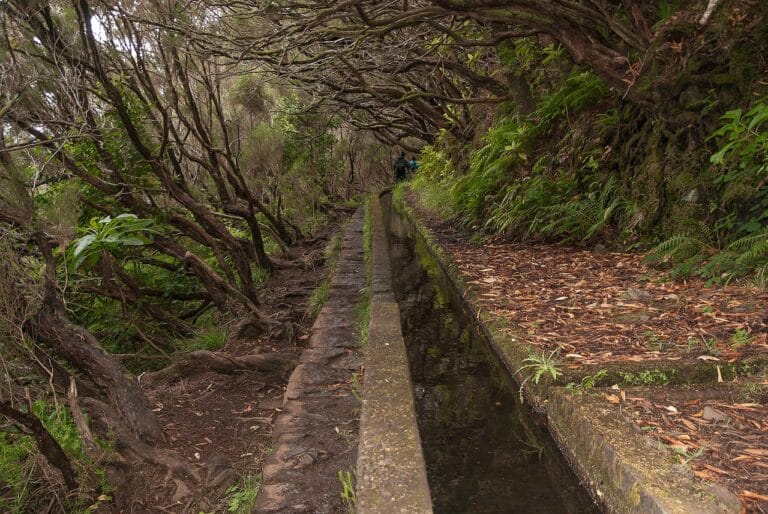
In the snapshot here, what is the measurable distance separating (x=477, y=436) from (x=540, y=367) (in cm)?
55

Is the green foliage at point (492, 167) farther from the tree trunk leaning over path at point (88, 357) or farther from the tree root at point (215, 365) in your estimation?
the tree trunk leaning over path at point (88, 357)

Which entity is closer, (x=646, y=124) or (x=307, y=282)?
(x=646, y=124)

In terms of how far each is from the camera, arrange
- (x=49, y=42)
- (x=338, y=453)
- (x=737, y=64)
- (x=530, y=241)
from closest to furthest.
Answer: (x=338, y=453) < (x=49, y=42) < (x=737, y=64) < (x=530, y=241)

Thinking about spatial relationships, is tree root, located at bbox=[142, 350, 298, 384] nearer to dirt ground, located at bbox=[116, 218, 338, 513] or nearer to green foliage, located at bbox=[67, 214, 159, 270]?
dirt ground, located at bbox=[116, 218, 338, 513]

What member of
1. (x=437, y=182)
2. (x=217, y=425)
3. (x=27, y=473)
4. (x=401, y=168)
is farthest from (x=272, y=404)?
(x=401, y=168)

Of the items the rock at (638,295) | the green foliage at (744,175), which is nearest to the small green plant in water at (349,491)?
the rock at (638,295)

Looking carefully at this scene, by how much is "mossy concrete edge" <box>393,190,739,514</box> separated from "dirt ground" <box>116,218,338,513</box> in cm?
167

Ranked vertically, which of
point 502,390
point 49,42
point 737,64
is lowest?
point 502,390

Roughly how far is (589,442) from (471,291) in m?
2.71

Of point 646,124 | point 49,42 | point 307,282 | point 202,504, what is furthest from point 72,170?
point 646,124

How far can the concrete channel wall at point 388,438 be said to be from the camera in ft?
6.66

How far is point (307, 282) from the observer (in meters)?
7.31

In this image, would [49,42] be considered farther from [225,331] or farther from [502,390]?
[502,390]

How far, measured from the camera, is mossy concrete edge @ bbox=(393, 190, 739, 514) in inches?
72.2
